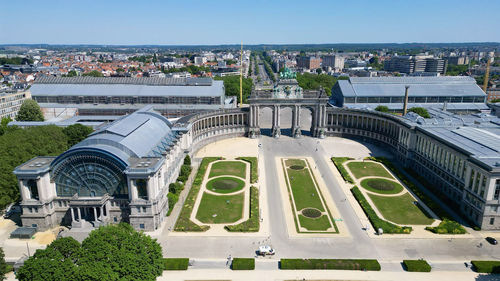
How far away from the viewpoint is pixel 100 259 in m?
48.9

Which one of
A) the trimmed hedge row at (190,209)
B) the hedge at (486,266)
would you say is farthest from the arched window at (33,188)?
the hedge at (486,266)

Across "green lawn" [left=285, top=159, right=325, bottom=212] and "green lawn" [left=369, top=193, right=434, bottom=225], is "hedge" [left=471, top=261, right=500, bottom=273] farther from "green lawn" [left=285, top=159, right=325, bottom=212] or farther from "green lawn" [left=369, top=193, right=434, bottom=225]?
"green lawn" [left=285, top=159, right=325, bottom=212]

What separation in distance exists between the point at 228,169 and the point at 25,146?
5673cm

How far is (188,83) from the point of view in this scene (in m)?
164

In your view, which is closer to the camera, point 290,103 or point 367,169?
point 367,169

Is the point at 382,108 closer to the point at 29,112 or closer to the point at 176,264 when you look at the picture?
the point at 176,264

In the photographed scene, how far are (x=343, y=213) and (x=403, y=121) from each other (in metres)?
53.0

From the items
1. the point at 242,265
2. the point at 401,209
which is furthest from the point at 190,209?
the point at 401,209

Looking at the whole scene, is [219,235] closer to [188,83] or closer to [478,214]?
[478,214]

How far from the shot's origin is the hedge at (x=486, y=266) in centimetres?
6122

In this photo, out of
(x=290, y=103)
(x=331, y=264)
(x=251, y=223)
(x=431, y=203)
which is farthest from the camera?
(x=290, y=103)

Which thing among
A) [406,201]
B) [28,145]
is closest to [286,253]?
[406,201]

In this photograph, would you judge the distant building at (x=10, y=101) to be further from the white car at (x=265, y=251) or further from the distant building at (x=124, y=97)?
the white car at (x=265, y=251)

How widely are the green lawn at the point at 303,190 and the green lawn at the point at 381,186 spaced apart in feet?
51.1
